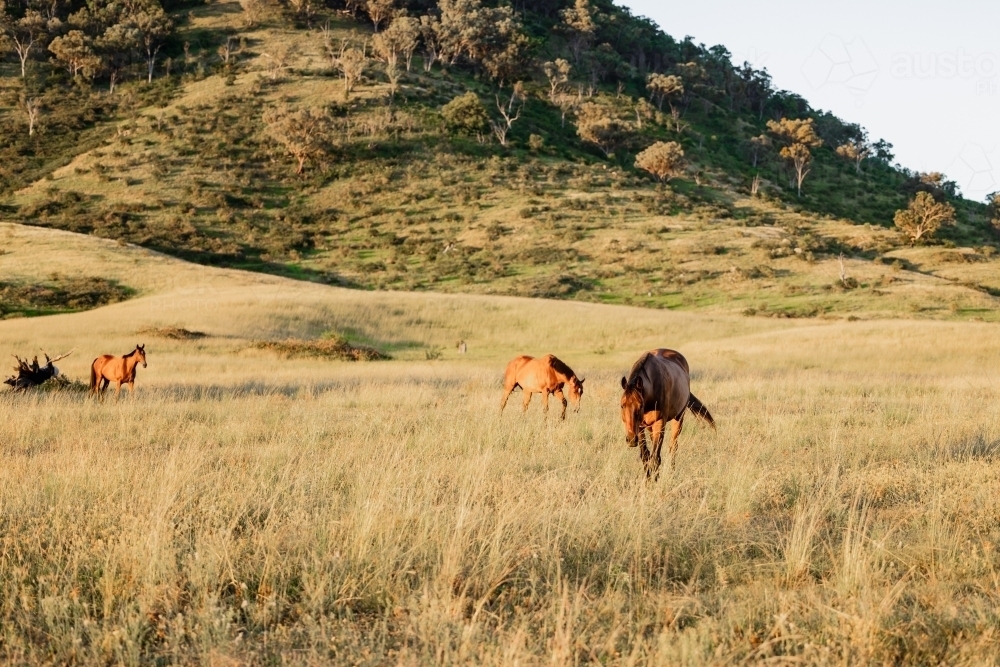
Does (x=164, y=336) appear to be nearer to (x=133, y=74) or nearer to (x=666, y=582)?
(x=666, y=582)

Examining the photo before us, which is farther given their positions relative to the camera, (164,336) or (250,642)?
(164,336)

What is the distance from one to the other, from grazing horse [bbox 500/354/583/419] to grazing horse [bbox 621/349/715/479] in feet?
17.0

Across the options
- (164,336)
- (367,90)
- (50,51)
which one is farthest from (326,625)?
(50,51)

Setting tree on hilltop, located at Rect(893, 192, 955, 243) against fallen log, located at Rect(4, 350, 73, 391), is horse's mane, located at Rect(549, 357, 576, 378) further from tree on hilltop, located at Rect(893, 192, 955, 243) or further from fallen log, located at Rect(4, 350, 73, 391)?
tree on hilltop, located at Rect(893, 192, 955, 243)

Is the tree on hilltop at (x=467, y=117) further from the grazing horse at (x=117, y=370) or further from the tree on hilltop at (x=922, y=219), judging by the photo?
the grazing horse at (x=117, y=370)

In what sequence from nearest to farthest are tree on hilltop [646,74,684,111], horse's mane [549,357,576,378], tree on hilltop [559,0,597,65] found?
horse's mane [549,357,576,378] → tree on hilltop [646,74,684,111] → tree on hilltop [559,0,597,65]

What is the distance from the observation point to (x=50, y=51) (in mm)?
105812

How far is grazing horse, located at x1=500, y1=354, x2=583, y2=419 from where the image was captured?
14430 millimetres

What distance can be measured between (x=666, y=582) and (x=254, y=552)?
9.52ft

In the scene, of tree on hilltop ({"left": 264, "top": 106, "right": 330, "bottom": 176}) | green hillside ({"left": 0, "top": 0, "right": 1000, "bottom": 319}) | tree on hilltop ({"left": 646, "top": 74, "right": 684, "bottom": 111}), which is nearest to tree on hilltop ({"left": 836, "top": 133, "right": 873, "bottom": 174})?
green hillside ({"left": 0, "top": 0, "right": 1000, "bottom": 319})

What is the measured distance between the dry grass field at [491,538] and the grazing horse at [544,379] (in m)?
0.72

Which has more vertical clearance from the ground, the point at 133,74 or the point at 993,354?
the point at 133,74

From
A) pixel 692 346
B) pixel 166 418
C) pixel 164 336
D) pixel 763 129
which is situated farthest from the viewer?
pixel 763 129

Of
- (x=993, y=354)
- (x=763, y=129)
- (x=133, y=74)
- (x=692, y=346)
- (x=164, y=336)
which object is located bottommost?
(x=164, y=336)
